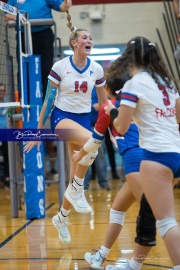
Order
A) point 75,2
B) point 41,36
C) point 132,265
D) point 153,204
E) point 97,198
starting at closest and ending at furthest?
point 153,204, point 132,265, point 41,36, point 97,198, point 75,2

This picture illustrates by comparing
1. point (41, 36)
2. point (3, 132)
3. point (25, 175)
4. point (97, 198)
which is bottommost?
point (97, 198)

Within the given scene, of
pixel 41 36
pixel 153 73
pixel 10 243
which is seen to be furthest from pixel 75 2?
pixel 153 73

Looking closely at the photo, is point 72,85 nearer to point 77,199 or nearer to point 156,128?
point 77,199

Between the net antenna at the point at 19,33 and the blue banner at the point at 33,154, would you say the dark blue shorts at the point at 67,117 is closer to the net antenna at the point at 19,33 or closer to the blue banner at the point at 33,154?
the net antenna at the point at 19,33

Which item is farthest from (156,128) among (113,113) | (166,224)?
(166,224)

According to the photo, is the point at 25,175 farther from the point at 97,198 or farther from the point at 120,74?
the point at 120,74

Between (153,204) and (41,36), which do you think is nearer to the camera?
(153,204)

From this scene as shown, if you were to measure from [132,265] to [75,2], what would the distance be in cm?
730

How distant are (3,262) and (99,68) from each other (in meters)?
2.22

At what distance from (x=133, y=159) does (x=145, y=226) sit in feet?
1.80

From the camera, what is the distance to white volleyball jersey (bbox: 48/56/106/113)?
6254mm

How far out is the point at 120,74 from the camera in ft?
15.3

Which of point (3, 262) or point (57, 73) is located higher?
point (57, 73)

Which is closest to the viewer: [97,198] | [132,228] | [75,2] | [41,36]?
[132,228]
